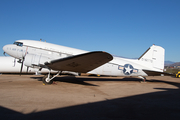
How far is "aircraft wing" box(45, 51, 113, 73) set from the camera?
28.0 feet

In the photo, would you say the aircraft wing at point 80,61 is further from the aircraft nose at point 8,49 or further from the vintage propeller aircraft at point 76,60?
the aircraft nose at point 8,49

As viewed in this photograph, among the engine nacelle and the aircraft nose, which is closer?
the engine nacelle

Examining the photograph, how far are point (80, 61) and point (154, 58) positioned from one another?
9.17 metres

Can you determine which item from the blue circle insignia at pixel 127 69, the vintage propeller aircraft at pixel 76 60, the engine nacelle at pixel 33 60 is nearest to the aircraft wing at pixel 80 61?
the vintage propeller aircraft at pixel 76 60

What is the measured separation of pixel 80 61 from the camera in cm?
957

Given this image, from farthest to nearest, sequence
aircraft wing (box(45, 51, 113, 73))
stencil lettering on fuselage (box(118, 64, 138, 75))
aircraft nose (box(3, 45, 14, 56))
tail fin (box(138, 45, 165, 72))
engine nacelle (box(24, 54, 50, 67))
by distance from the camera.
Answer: tail fin (box(138, 45, 165, 72)), stencil lettering on fuselage (box(118, 64, 138, 75)), aircraft nose (box(3, 45, 14, 56)), engine nacelle (box(24, 54, 50, 67)), aircraft wing (box(45, 51, 113, 73))

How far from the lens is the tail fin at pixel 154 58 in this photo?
1446cm

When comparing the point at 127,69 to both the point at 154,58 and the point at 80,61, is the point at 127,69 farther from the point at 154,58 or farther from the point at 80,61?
the point at 80,61

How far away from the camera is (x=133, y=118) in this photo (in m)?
4.21

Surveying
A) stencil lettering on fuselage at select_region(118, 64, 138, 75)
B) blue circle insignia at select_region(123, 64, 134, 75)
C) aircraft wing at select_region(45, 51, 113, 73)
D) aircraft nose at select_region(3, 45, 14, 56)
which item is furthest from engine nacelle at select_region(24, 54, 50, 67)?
blue circle insignia at select_region(123, 64, 134, 75)

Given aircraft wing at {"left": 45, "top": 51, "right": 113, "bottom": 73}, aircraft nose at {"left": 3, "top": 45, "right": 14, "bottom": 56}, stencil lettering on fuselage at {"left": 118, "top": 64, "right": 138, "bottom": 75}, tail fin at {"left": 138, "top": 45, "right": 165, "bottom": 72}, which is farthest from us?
tail fin at {"left": 138, "top": 45, "right": 165, "bottom": 72}

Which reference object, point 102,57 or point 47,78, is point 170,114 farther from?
point 47,78

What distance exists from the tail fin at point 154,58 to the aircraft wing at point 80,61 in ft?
22.4

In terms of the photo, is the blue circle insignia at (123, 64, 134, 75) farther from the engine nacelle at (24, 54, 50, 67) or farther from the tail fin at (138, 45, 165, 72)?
the engine nacelle at (24, 54, 50, 67)
